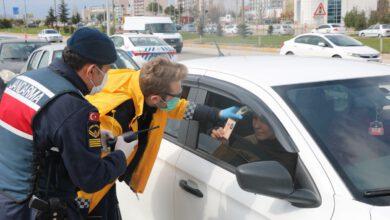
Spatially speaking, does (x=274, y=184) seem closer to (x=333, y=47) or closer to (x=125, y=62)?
(x=125, y=62)

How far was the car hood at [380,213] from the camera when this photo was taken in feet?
6.04

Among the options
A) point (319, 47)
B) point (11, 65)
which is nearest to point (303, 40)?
point (319, 47)

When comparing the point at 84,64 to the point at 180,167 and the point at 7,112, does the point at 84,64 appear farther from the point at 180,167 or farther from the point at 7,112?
the point at 180,167

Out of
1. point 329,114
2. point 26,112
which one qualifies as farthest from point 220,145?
point 26,112

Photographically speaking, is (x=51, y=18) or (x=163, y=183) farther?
(x=51, y=18)

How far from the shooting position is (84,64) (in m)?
2.26

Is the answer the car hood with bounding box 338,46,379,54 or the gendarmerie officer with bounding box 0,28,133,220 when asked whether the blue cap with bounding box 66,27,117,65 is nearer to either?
the gendarmerie officer with bounding box 0,28,133,220

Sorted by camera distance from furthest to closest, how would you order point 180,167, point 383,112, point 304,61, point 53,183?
point 304,61 < point 180,167 < point 383,112 < point 53,183

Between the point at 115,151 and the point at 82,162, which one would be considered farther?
the point at 115,151

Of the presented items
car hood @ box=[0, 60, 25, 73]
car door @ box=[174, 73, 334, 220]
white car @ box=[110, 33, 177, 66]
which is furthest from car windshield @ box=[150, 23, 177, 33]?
car door @ box=[174, 73, 334, 220]

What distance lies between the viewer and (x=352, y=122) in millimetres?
2416

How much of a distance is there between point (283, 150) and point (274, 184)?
0.89ft

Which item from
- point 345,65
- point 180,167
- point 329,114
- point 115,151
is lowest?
point 180,167

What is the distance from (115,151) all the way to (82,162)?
263 mm
